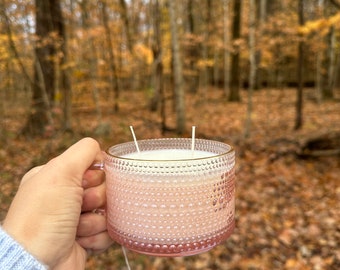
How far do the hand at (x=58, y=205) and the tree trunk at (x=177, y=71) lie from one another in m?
6.17

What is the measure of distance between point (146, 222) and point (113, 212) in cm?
16

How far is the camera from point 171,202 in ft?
3.39

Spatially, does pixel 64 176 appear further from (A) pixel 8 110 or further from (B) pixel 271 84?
(B) pixel 271 84

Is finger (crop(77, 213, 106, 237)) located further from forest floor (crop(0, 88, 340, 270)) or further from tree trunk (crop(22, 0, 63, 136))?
tree trunk (crop(22, 0, 63, 136))

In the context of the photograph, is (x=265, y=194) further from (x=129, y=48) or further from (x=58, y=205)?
(x=129, y=48)

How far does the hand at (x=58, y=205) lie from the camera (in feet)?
3.64

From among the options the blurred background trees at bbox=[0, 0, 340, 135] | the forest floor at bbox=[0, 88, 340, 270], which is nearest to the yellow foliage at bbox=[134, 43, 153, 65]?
the blurred background trees at bbox=[0, 0, 340, 135]

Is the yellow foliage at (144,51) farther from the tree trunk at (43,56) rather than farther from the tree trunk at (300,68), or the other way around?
the tree trunk at (300,68)

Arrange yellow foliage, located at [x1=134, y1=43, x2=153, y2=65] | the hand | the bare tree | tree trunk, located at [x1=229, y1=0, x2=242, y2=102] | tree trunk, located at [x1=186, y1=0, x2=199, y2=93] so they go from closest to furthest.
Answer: the hand < the bare tree < tree trunk, located at [x1=229, y1=0, x2=242, y2=102] < tree trunk, located at [x1=186, y1=0, x2=199, y2=93] < yellow foliage, located at [x1=134, y1=43, x2=153, y2=65]

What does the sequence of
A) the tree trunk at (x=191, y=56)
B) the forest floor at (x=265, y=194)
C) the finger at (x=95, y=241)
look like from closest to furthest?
the finger at (x=95, y=241), the forest floor at (x=265, y=194), the tree trunk at (x=191, y=56)

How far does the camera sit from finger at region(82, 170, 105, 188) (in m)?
1.34

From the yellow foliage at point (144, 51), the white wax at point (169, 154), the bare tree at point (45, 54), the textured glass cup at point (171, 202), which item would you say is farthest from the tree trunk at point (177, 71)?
the yellow foliage at point (144, 51)

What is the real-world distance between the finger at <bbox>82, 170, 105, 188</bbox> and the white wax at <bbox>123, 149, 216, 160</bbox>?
179 millimetres

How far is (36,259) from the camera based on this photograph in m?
1.07
